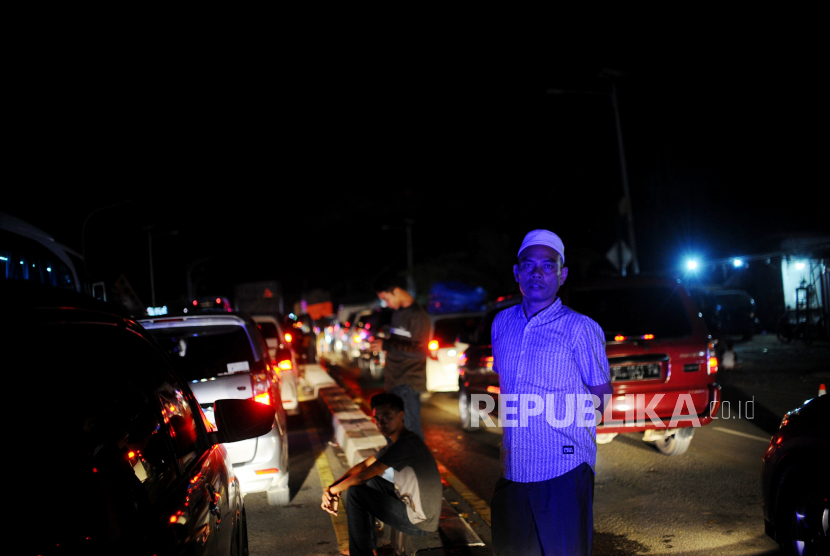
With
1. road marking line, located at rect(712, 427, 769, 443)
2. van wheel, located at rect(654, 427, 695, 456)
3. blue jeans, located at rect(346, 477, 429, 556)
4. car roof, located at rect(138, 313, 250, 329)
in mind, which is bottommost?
road marking line, located at rect(712, 427, 769, 443)

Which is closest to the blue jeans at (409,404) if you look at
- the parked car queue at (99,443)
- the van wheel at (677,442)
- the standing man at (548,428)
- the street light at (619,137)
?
the van wheel at (677,442)

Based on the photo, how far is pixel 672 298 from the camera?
266 inches

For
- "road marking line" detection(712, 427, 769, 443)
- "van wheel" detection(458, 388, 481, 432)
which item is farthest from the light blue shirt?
"road marking line" detection(712, 427, 769, 443)

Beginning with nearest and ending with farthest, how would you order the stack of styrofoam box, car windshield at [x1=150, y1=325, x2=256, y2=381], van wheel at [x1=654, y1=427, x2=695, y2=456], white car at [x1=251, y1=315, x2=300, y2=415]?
car windshield at [x1=150, y1=325, x2=256, y2=381]
the stack of styrofoam box
van wheel at [x1=654, y1=427, x2=695, y2=456]
white car at [x1=251, y1=315, x2=300, y2=415]

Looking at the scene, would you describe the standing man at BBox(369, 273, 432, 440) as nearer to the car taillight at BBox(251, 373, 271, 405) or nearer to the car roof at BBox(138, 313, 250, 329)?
the car taillight at BBox(251, 373, 271, 405)

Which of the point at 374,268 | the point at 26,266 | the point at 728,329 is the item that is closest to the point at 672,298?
the point at 26,266

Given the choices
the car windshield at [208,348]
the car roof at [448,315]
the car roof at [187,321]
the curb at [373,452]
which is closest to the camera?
the curb at [373,452]

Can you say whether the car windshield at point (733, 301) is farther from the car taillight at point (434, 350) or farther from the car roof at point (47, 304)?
the car roof at point (47, 304)

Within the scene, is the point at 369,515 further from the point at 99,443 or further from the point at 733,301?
the point at 733,301

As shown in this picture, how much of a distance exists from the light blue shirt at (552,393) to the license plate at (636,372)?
3.77 m

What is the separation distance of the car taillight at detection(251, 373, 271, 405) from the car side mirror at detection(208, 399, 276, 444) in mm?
2676

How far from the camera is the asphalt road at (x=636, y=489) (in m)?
4.75

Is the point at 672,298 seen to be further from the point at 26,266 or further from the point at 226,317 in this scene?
the point at 26,266

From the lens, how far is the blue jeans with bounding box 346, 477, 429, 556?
14.1ft
